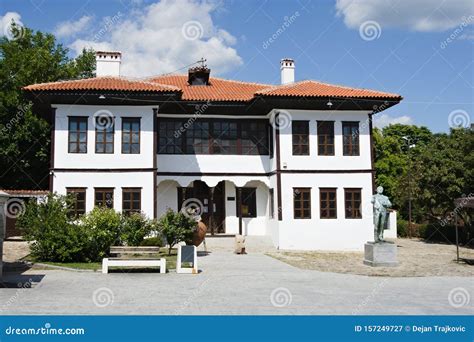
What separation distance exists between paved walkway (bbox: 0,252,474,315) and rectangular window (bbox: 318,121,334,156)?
8.57 meters

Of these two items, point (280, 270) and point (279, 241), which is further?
point (279, 241)

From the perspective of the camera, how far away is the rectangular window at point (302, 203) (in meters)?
19.5

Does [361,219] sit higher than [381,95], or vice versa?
[381,95]

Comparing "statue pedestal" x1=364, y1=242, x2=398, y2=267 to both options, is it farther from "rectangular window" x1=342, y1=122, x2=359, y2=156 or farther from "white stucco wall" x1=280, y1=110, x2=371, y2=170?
"rectangular window" x1=342, y1=122, x2=359, y2=156

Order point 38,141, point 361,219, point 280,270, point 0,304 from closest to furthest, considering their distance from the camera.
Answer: point 0,304, point 280,270, point 361,219, point 38,141

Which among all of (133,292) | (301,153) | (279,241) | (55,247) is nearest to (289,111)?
(301,153)

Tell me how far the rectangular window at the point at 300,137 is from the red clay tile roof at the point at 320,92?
1.38 metres

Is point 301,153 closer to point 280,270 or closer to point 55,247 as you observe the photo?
point 280,270

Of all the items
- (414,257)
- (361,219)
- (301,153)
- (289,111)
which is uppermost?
(289,111)

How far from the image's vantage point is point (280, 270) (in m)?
12.7

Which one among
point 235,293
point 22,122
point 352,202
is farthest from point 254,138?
point 22,122

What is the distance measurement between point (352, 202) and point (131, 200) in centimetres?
949

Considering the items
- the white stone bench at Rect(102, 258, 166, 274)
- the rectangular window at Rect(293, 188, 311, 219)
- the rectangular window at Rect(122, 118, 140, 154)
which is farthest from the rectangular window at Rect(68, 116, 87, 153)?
the rectangular window at Rect(293, 188, 311, 219)

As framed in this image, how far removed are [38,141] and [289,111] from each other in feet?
49.7
